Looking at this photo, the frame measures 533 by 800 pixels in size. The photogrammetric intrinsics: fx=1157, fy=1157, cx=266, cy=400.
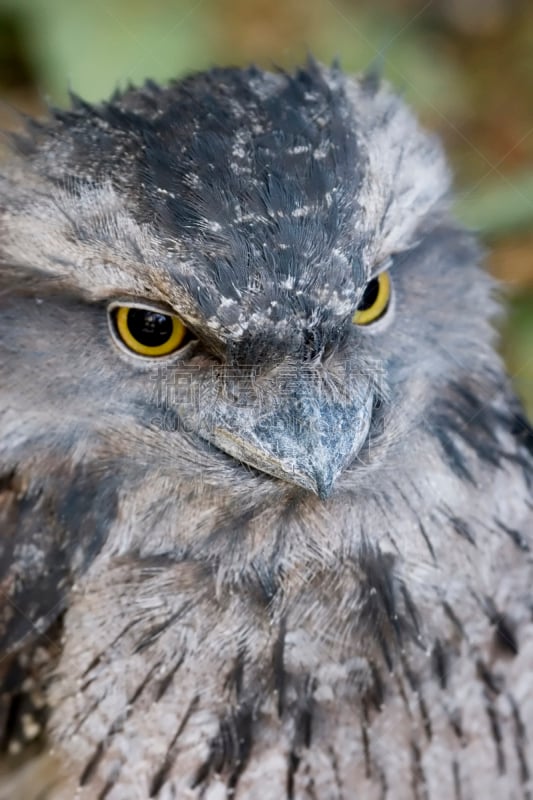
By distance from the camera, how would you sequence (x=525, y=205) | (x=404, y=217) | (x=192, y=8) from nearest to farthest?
(x=404, y=217)
(x=525, y=205)
(x=192, y=8)

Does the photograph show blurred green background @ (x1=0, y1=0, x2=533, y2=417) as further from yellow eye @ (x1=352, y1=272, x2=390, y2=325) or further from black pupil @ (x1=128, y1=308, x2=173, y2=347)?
black pupil @ (x1=128, y1=308, x2=173, y2=347)

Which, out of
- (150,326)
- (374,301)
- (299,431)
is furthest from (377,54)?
(299,431)

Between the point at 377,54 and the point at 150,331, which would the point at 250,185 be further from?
the point at 377,54

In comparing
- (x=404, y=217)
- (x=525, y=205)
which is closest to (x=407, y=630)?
(x=404, y=217)

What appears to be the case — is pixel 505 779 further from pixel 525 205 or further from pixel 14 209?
pixel 525 205

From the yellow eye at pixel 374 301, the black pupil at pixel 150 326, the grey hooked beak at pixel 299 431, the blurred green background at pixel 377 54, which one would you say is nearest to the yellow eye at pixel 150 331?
the black pupil at pixel 150 326

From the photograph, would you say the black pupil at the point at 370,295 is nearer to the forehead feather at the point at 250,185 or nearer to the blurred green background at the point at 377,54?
the forehead feather at the point at 250,185

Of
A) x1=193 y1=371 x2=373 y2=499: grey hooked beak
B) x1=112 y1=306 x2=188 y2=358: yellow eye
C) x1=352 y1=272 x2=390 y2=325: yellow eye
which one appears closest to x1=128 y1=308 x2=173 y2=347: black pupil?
x1=112 y1=306 x2=188 y2=358: yellow eye
